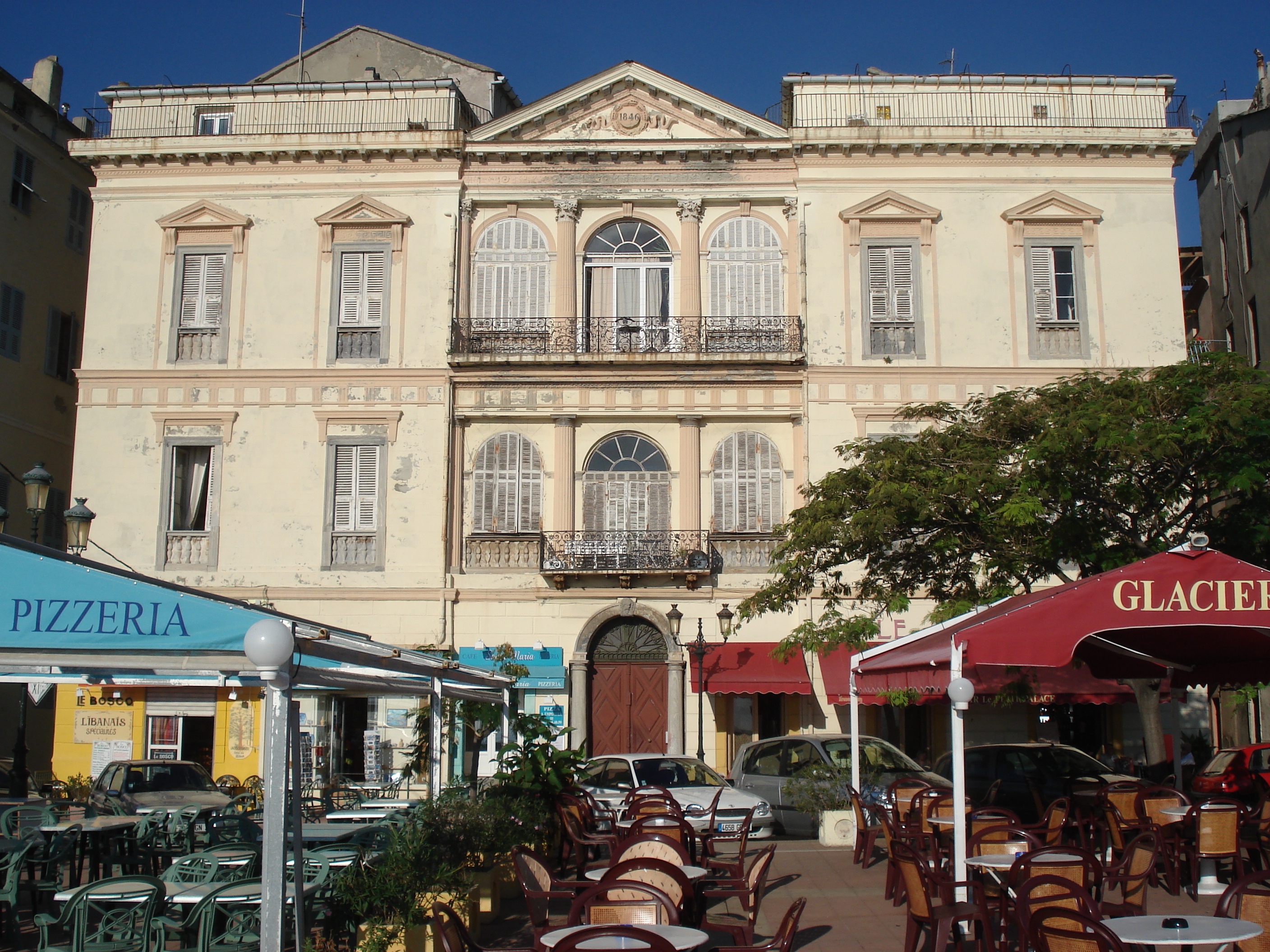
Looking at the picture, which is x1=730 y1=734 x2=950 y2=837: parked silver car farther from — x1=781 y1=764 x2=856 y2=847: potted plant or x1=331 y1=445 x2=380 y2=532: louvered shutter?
x1=331 y1=445 x2=380 y2=532: louvered shutter

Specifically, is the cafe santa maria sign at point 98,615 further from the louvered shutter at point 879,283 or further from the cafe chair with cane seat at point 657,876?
the louvered shutter at point 879,283

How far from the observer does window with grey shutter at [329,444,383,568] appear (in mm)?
23484

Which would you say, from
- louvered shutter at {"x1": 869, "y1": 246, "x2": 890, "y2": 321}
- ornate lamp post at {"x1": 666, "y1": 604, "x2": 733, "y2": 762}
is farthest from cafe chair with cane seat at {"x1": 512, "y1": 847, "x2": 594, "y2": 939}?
louvered shutter at {"x1": 869, "y1": 246, "x2": 890, "y2": 321}

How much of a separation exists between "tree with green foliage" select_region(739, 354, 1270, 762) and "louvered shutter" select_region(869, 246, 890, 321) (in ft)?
21.5

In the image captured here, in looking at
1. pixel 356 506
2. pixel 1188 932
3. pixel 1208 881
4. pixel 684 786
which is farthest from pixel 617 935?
pixel 356 506

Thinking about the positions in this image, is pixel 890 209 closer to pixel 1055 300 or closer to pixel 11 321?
pixel 1055 300

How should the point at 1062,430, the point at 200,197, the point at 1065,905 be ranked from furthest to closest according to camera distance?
the point at 200,197 < the point at 1062,430 < the point at 1065,905

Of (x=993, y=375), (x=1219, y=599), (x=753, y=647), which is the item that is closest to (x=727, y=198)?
(x=993, y=375)

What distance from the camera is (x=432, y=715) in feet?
34.8

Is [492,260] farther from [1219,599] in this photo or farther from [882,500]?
[1219,599]

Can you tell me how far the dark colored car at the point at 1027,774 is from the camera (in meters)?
15.4

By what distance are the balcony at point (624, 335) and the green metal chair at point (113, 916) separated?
17014 millimetres

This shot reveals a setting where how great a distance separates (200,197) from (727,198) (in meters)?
11.1

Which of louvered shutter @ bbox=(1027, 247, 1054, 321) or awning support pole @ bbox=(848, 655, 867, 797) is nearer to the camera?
awning support pole @ bbox=(848, 655, 867, 797)
